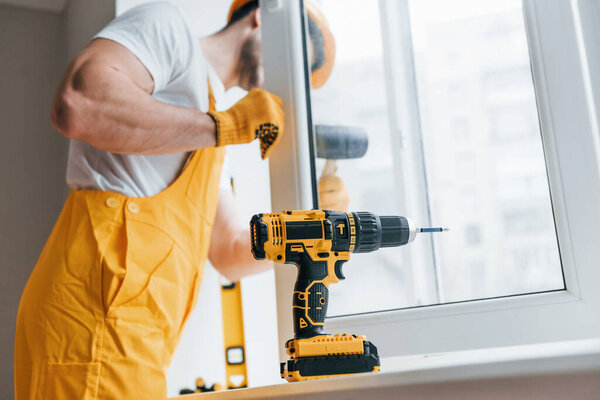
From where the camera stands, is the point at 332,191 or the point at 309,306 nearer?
the point at 309,306

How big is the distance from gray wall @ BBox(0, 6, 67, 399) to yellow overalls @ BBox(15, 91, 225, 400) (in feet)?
3.92

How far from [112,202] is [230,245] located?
0.46 meters

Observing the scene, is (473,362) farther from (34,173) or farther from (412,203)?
(34,173)

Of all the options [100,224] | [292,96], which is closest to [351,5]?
[292,96]

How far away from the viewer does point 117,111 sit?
42.9 inches

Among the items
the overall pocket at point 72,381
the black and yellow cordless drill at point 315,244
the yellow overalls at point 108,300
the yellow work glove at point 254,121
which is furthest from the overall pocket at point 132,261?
the black and yellow cordless drill at point 315,244

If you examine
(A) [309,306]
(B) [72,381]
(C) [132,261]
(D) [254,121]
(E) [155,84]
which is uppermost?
(E) [155,84]

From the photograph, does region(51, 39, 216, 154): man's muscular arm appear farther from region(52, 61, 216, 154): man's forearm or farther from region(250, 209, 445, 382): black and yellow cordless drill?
region(250, 209, 445, 382): black and yellow cordless drill

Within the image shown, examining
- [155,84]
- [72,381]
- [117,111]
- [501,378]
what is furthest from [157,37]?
[501,378]

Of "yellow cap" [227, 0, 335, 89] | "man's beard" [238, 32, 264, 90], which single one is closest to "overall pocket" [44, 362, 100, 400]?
"yellow cap" [227, 0, 335, 89]

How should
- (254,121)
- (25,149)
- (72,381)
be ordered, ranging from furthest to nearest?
(25,149), (254,121), (72,381)

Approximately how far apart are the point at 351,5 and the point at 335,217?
1.95ft

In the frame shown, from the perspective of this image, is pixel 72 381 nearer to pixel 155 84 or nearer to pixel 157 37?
pixel 155 84

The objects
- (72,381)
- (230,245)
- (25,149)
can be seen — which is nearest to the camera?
(72,381)
